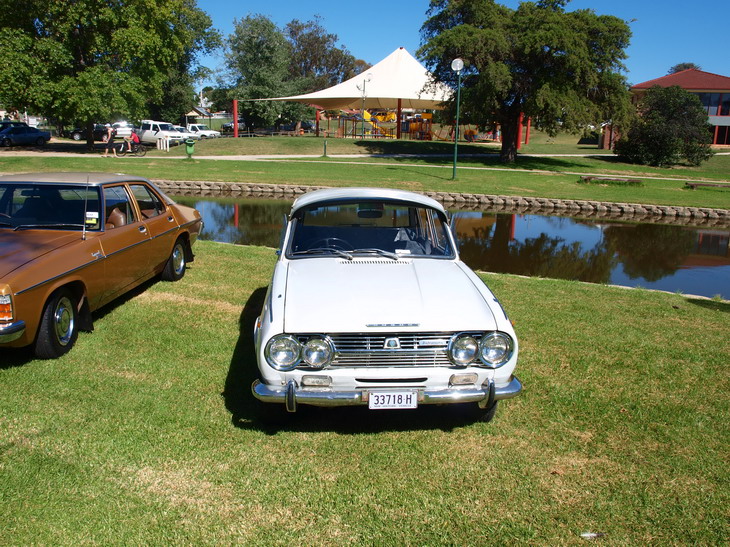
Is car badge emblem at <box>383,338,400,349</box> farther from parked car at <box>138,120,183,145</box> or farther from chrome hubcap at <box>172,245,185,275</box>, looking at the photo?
parked car at <box>138,120,183,145</box>

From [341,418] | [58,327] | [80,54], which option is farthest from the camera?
[80,54]

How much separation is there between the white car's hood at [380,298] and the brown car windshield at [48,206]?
8.60 ft

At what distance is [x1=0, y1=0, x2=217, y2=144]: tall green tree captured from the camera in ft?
98.6

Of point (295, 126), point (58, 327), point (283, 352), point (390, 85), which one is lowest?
point (58, 327)

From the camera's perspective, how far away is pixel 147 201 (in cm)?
747

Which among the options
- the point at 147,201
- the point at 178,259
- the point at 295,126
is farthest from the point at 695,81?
the point at 147,201

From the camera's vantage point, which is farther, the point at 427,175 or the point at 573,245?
the point at 427,175

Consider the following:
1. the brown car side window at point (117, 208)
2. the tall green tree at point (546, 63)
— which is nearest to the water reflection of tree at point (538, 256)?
the brown car side window at point (117, 208)

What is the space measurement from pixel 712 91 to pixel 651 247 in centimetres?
4473

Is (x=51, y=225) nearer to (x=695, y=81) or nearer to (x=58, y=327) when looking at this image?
(x=58, y=327)

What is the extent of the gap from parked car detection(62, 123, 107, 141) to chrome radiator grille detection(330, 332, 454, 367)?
1864 inches

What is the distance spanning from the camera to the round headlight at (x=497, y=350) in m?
3.98

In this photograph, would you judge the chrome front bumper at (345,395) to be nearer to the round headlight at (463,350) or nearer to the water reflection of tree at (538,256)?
the round headlight at (463,350)

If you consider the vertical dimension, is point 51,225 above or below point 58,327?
above
